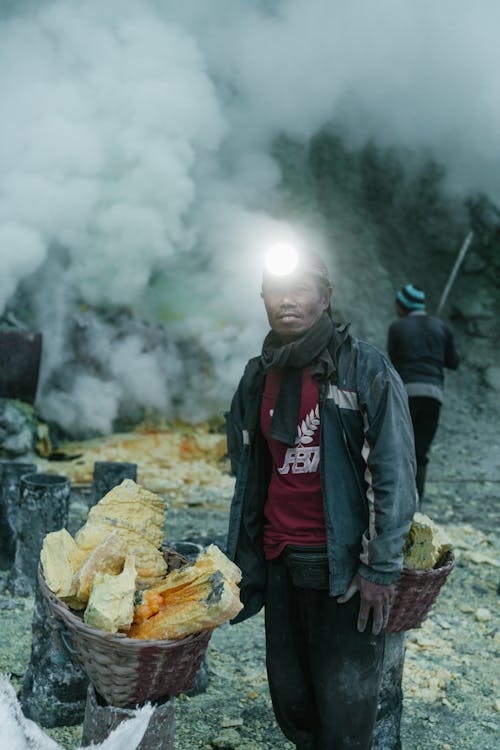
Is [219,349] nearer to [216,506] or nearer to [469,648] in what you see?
[216,506]

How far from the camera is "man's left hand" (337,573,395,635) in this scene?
2.11m

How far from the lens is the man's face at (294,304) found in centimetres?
227

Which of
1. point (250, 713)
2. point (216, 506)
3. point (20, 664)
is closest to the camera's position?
point (250, 713)

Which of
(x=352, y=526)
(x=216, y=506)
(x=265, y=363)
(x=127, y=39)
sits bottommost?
(x=216, y=506)

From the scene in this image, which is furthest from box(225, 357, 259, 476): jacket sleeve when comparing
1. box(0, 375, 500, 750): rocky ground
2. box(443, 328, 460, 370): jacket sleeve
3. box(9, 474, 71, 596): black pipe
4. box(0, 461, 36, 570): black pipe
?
box(443, 328, 460, 370): jacket sleeve

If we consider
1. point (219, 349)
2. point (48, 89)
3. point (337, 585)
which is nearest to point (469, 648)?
point (337, 585)

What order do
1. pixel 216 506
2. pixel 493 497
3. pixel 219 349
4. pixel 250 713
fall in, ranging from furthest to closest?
pixel 219 349 → pixel 493 497 → pixel 216 506 → pixel 250 713

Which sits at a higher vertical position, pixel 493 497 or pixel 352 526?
pixel 352 526

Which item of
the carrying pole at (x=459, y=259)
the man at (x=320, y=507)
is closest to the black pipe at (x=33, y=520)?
the man at (x=320, y=507)

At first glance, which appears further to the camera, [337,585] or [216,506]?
[216,506]

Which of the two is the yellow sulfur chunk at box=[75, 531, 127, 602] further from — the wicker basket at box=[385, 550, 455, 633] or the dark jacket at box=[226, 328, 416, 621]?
the wicker basket at box=[385, 550, 455, 633]

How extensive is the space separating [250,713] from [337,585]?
1361 millimetres

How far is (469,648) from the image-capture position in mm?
3834

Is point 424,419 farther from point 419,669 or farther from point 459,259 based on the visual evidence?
point 459,259
